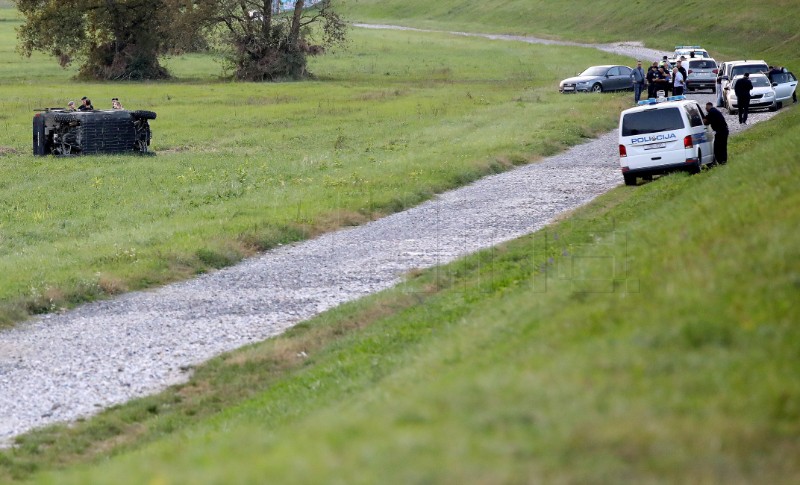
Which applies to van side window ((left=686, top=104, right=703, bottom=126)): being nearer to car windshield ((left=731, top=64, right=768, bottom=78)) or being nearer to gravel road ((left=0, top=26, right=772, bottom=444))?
gravel road ((left=0, top=26, right=772, bottom=444))

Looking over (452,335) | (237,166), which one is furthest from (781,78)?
(452,335)

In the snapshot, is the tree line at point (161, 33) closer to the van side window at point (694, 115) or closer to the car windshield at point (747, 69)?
the car windshield at point (747, 69)

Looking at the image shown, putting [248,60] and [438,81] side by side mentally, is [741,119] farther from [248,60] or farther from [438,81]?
[248,60]

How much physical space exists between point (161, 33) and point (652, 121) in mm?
57433

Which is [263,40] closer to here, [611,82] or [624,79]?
[611,82]

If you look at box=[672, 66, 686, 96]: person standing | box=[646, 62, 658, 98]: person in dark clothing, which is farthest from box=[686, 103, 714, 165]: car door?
box=[672, 66, 686, 96]: person standing

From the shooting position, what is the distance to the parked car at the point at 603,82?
52459 mm

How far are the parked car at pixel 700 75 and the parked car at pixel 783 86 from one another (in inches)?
243

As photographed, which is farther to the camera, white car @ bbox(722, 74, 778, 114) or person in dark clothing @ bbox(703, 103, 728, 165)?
white car @ bbox(722, 74, 778, 114)

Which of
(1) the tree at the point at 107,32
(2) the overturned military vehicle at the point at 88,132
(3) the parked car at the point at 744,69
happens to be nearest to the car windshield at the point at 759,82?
(3) the parked car at the point at 744,69

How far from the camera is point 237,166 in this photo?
3114 centimetres

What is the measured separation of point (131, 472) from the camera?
19.9ft

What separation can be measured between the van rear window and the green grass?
9034mm

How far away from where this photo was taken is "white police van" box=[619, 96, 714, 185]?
23266 mm
